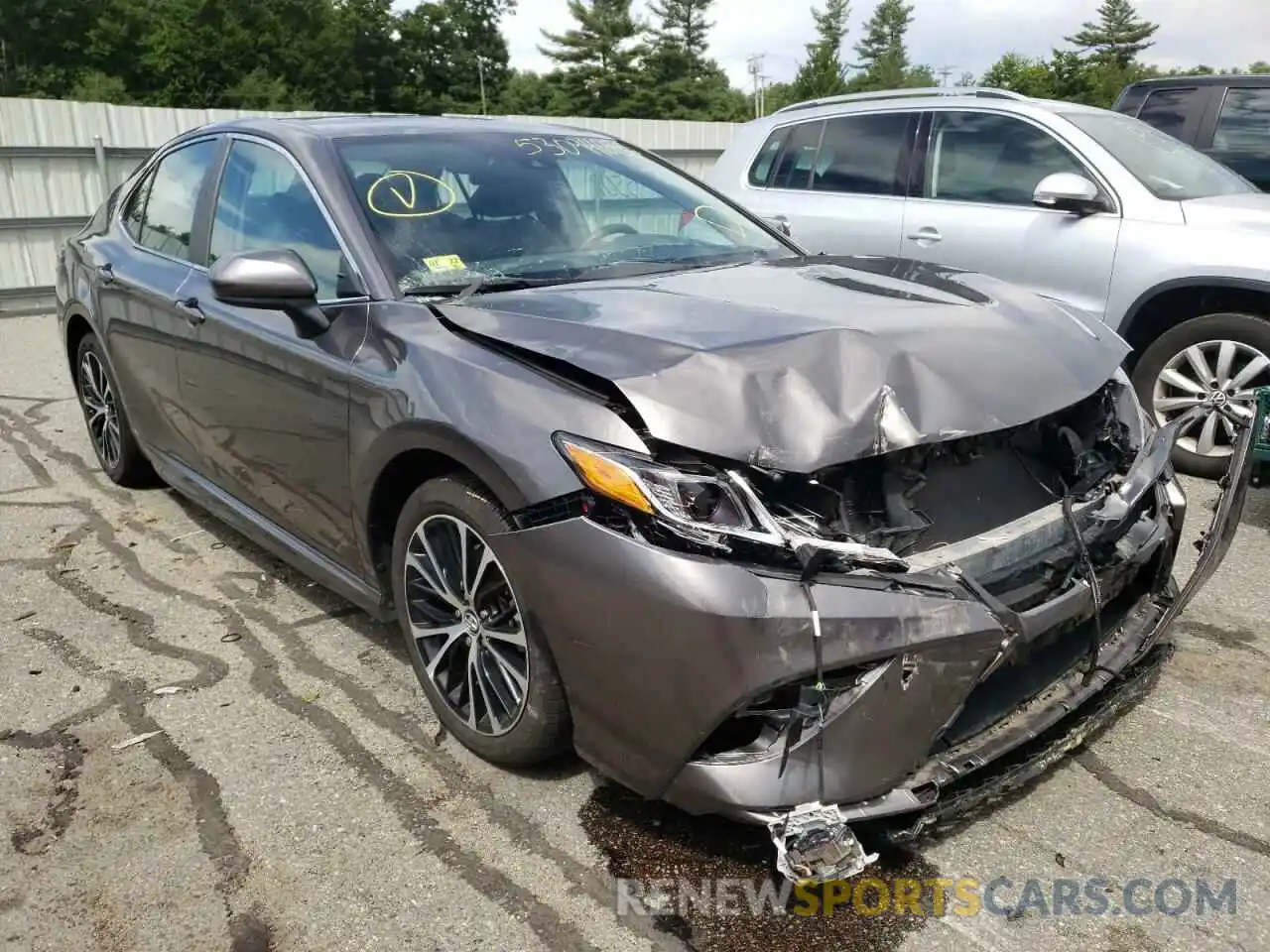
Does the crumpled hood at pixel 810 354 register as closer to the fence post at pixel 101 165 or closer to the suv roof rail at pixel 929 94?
the suv roof rail at pixel 929 94

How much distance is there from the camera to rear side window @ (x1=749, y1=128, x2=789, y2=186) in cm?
731

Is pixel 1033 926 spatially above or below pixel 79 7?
below

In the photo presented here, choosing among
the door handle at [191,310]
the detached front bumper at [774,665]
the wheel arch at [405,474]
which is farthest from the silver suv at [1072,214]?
the door handle at [191,310]

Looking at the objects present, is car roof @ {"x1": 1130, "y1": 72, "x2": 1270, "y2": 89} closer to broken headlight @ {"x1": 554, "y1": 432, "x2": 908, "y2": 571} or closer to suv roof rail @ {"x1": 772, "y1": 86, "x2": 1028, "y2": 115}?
suv roof rail @ {"x1": 772, "y1": 86, "x2": 1028, "y2": 115}

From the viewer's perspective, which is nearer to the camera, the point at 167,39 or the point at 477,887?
the point at 477,887

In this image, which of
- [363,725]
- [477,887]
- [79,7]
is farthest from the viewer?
[79,7]

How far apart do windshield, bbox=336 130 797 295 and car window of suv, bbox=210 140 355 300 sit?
175 mm

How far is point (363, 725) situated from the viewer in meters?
3.14

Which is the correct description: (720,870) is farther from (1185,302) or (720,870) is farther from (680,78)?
(680,78)

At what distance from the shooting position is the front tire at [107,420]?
4.98 metres

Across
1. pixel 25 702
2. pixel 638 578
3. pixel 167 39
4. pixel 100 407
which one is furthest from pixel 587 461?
pixel 167 39

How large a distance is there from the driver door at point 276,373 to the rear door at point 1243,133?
706 cm

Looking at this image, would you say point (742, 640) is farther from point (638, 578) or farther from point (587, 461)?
point (587, 461)

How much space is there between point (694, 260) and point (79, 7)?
182 feet
